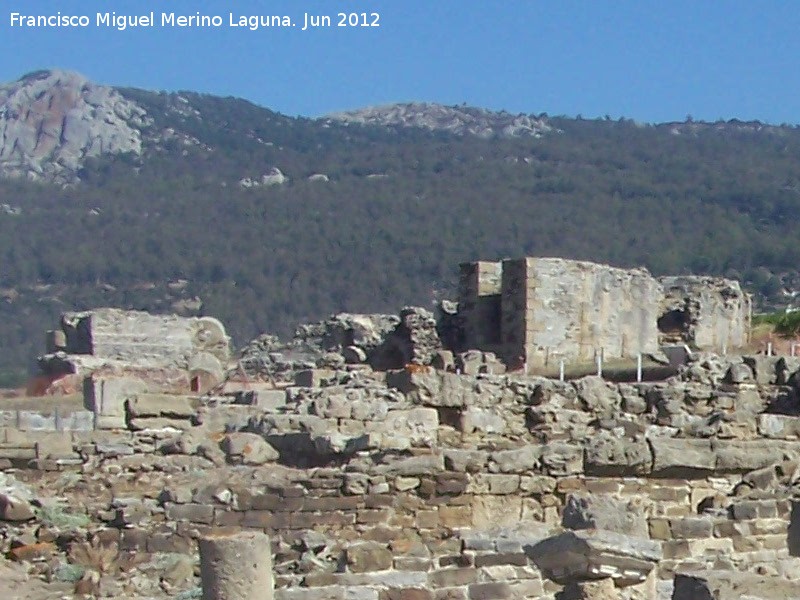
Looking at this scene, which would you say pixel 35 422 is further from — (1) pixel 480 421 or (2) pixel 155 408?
(1) pixel 480 421

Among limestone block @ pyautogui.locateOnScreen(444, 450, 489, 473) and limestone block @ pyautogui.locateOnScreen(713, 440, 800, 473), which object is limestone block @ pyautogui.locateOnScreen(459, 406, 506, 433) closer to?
limestone block @ pyautogui.locateOnScreen(713, 440, 800, 473)

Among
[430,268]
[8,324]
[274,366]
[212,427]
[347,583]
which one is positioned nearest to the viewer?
[347,583]

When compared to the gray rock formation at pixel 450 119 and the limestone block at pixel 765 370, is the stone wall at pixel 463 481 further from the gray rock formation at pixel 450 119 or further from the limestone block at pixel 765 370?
the gray rock formation at pixel 450 119

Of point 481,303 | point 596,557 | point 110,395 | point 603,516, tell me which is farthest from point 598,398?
point 481,303

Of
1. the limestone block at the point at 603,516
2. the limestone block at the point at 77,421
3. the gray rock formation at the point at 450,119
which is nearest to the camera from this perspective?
the limestone block at the point at 603,516

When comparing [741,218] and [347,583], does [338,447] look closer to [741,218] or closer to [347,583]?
[347,583]

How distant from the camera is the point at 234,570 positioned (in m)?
7.67

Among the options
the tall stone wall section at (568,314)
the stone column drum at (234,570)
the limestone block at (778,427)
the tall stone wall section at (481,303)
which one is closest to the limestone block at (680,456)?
the limestone block at (778,427)

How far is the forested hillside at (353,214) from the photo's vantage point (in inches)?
3081

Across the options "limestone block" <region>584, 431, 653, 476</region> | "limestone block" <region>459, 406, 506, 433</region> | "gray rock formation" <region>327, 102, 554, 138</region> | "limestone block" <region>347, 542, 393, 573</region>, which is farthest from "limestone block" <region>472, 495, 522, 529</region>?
"gray rock formation" <region>327, 102, 554, 138</region>

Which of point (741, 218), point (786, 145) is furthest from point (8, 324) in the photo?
point (786, 145)

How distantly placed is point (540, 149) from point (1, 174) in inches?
1176

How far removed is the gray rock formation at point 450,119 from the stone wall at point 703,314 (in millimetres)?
92216

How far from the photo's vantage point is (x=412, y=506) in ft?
34.2
